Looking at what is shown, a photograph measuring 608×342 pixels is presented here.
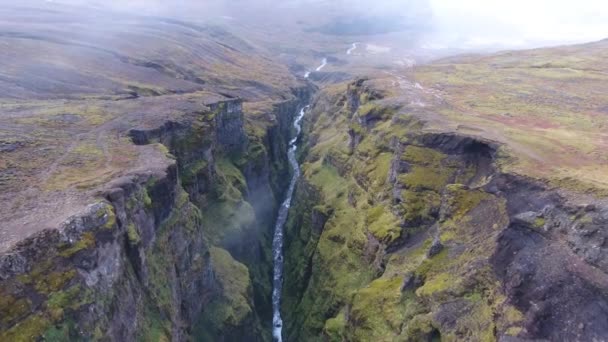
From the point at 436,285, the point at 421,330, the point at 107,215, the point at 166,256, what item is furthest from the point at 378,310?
the point at 107,215

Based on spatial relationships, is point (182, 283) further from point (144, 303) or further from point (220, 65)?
point (220, 65)

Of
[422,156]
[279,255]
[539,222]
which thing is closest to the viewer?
[539,222]

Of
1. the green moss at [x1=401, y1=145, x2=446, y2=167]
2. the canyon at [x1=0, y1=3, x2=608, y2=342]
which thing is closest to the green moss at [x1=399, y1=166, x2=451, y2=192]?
the canyon at [x1=0, y1=3, x2=608, y2=342]

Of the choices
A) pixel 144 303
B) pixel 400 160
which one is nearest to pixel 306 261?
pixel 400 160

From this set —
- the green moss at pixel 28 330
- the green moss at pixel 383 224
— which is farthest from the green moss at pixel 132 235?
the green moss at pixel 383 224

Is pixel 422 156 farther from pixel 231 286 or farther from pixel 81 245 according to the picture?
pixel 81 245

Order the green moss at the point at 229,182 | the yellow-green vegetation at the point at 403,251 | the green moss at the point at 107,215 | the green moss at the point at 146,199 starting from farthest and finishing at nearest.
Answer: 1. the green moss at the point at 229,182
2. the green moss at the point at 146,199
3. the yellow-green vegetation at the point at 403,251
4. the green moss at the point at 107,215

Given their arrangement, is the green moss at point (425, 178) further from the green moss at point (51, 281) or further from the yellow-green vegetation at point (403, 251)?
the green moss at point (51, 281)
